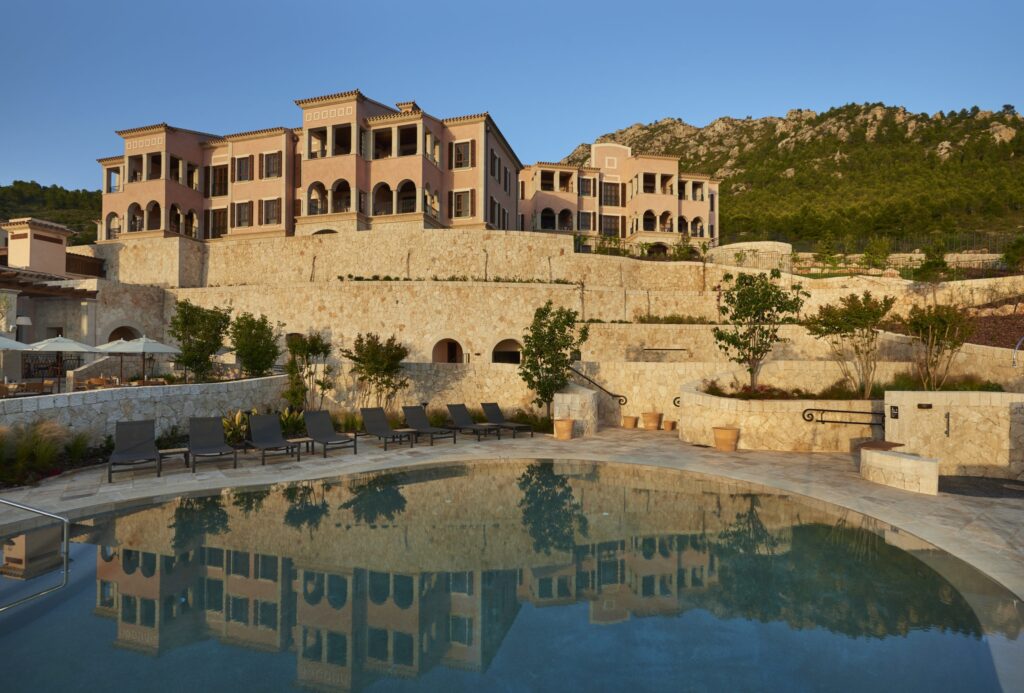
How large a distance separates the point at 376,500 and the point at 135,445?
522 cm

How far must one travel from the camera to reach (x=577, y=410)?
16125 mm

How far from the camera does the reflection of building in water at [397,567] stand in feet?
16.1

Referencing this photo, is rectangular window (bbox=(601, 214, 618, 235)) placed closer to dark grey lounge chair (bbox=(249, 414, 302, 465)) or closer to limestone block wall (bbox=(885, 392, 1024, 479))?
limestone block wall (bbox=(885, 392, 1024, 479))

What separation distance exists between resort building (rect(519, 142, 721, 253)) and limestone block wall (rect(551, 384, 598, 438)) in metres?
29.4

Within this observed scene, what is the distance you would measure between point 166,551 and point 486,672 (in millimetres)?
4713

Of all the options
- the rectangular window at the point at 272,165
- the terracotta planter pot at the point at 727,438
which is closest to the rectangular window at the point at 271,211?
the rectangular window at the point at 272,165

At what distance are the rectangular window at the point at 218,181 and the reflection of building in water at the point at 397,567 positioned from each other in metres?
34.9

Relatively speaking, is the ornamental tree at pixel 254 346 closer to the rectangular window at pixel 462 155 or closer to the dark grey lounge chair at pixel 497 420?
the dark grey lounge chair at pixel 497 420

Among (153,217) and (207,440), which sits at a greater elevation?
(153,217)

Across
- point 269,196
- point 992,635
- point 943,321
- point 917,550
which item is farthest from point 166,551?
point 269,196

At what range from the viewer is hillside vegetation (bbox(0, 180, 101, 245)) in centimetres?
5356

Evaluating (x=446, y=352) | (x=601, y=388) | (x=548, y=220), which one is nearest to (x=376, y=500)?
(x=601, y=388)

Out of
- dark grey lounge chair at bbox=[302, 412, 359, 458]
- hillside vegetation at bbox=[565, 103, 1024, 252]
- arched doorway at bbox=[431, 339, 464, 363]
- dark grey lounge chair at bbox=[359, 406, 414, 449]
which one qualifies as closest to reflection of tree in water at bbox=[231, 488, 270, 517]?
dark grey lounge chair at bbox=[302, 412, 359, 458]

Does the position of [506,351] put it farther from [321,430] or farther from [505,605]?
[505,605]
